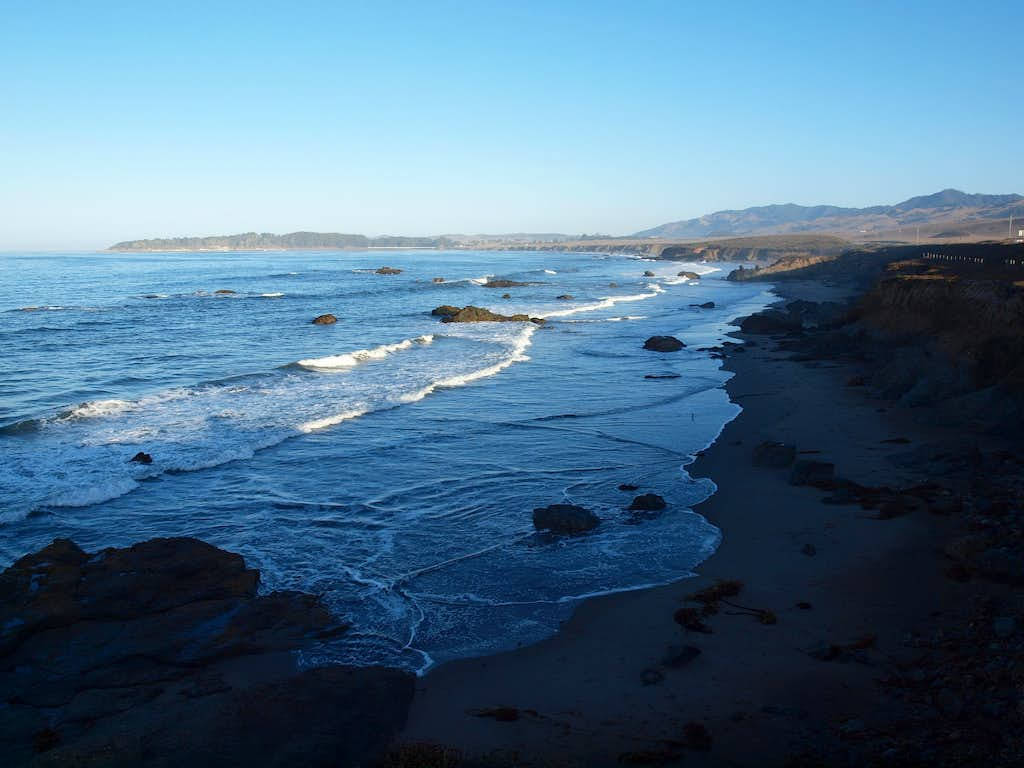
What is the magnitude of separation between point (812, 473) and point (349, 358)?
72.6 ft

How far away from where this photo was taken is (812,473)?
14.6 m

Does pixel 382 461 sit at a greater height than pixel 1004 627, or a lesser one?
lesser

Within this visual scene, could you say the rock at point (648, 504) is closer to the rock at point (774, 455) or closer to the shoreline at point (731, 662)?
the shoreline at point (731, 662)

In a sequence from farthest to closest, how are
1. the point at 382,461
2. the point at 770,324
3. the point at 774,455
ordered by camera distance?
the point at 770,324 < the point at 382,461 < the point at 774,455

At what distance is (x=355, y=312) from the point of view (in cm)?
5425

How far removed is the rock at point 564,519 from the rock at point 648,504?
1022mm

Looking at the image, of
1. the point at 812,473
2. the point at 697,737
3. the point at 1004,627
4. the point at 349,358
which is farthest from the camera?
the point at 349,358

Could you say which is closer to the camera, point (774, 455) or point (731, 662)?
point (731, 662)

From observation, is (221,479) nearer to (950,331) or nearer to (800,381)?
(800,381)

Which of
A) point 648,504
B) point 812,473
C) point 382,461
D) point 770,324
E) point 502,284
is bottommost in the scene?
point 648,504

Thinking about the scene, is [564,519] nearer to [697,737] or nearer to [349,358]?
[697,737]

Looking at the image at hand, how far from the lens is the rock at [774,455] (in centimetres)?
1587

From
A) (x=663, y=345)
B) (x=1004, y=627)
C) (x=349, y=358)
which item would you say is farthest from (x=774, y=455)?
(x=349, y=358)

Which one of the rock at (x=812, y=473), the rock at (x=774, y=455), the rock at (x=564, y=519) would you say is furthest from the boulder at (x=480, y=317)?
the rock at (x=564, y=519)
